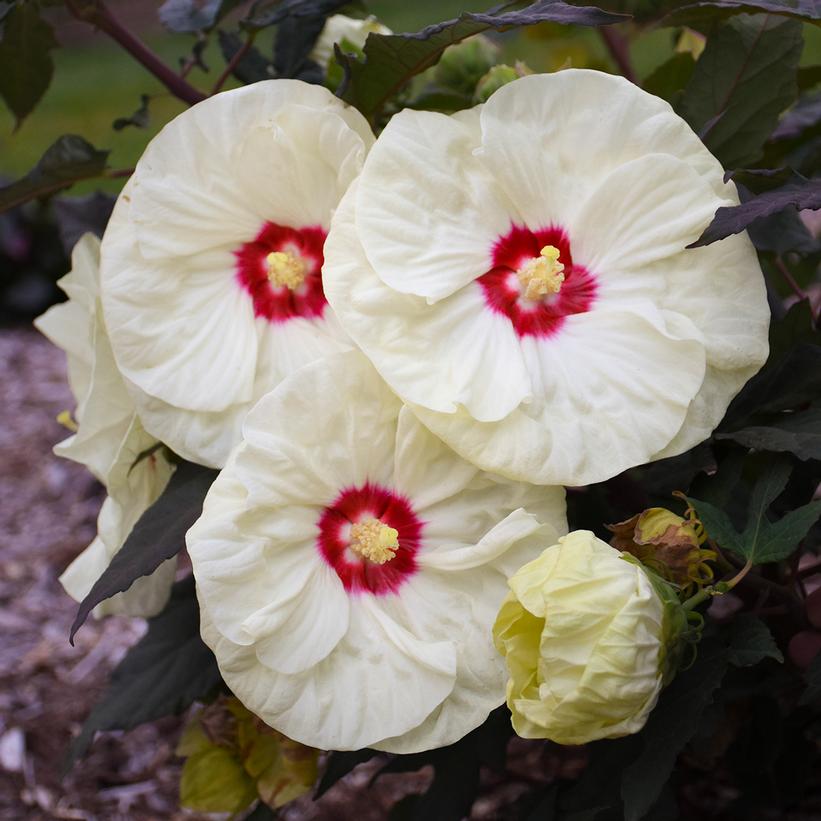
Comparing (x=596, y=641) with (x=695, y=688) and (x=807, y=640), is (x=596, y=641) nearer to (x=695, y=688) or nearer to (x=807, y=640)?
(x=695, y=688)

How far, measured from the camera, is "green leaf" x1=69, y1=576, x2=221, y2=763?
125cm

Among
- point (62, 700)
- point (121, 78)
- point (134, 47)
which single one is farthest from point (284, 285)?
point (121, 78)

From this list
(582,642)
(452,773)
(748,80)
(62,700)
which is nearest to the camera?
(582,642)

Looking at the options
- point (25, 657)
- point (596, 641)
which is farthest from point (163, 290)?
point (25, 657)

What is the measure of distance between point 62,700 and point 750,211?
1.61m

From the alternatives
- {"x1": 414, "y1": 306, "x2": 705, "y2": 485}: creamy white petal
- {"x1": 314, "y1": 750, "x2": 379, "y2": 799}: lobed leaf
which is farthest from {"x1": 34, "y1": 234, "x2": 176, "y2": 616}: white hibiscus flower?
{"x1": 414, "y1": 306, "x2": 705, "y2": 485}: creamy white petal

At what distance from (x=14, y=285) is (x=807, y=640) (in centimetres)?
350

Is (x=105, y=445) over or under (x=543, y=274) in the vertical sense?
under

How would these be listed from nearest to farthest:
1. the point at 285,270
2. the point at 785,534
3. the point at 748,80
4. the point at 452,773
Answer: the point at 785,534 < the point at 285,270 < the point at 748,80 < the point at 452,773

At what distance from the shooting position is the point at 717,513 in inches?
37.7

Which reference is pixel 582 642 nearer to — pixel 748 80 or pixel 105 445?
pixel 105 445

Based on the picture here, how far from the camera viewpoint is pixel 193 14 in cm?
132

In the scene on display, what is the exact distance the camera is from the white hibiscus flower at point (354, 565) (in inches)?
36.7

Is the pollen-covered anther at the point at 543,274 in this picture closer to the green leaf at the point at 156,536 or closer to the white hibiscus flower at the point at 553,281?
the white hibiscus flower at the point at 553,281
